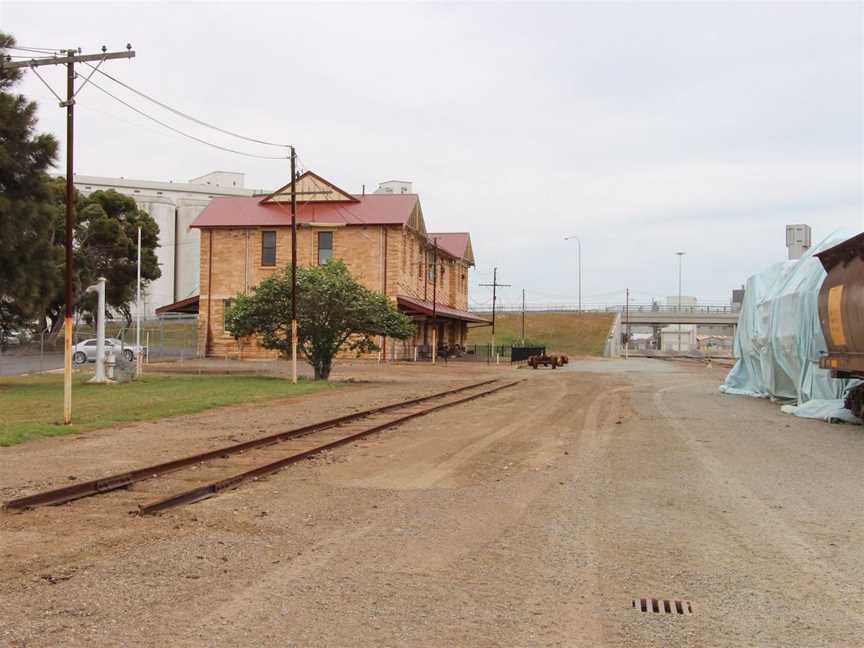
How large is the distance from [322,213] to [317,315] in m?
22.7

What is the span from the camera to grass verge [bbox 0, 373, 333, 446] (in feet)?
51.3

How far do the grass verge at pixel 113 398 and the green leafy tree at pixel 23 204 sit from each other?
3402mm

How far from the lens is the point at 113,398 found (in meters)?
22.1

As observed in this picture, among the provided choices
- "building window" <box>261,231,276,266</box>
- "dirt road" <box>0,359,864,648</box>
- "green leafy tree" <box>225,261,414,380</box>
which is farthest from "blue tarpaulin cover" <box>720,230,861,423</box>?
"building window" <box>261,231,276,266</box>

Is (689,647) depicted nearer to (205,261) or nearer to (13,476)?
(13,476)

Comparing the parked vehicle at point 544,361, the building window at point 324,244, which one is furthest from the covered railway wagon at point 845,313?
the building window at point 324,244

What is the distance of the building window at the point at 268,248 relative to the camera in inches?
2137

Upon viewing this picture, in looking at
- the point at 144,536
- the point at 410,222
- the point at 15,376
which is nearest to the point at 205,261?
the point at 410,222

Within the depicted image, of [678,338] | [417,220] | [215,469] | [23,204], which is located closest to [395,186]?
[417,220]

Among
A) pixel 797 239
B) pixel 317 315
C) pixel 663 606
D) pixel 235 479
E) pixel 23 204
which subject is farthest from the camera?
pixel 317 315

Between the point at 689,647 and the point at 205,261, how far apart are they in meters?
53.1

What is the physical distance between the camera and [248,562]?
6.35 metres

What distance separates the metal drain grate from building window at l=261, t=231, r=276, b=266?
50.3 metres

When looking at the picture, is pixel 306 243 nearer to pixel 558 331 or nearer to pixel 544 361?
pixel 544 361
